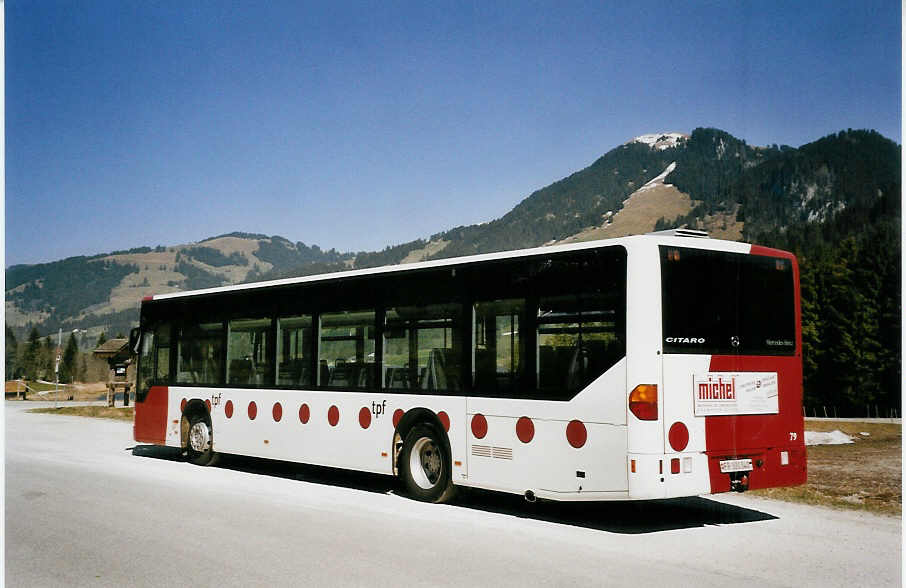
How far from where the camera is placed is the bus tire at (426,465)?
10.4 meters

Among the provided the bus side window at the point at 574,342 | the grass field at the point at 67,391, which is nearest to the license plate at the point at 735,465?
the bus side window at the point at 574,342

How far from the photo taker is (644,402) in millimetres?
8281

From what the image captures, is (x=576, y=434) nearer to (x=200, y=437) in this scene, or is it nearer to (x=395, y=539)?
(x=395, y=539)

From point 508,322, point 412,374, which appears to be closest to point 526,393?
point 508,322

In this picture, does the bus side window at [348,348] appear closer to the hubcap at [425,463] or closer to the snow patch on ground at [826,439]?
the hubcap at [425,463]

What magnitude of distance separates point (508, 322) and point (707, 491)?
2670mm

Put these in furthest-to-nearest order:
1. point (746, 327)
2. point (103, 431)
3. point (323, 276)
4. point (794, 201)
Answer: point (794, 201)
point (103, 431)
point (323, 276)
point (746, 327)

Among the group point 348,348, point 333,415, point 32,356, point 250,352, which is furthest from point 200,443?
point 32,356

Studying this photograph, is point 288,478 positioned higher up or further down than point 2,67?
further down

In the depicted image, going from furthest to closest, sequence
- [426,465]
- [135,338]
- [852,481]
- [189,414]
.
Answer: [135,338] < [189,414] < [852,481] < [426,465]

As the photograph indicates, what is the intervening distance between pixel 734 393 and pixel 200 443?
904 cm

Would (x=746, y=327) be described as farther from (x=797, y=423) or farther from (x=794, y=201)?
(x=794, y=201)

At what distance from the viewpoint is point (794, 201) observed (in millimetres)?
62594

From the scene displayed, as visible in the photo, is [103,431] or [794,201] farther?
[794,201]
